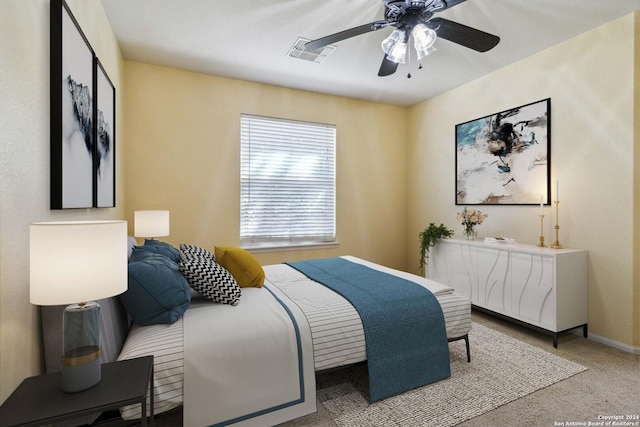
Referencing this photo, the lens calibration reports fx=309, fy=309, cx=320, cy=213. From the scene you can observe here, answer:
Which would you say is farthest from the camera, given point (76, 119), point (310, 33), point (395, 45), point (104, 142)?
point (310, 33)

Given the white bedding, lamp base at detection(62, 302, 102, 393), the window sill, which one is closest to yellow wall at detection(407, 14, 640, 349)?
the window sill

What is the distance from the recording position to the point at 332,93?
4.25 m

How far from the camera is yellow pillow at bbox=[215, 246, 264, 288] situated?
2408 millimetres

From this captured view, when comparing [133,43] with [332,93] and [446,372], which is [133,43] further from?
[446,372]

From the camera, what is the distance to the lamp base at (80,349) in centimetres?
107

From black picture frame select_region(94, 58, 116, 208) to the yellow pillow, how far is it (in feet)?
3.07

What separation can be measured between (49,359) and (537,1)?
3.69 m

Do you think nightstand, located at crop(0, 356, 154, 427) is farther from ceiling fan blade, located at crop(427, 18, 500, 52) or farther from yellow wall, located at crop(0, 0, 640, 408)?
ceiling fan blade, located at crop(427, 18, 500, 52)

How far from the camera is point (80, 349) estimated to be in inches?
43.5

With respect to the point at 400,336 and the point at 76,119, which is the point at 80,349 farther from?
the point at 400,336

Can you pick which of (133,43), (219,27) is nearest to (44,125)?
(219,27)

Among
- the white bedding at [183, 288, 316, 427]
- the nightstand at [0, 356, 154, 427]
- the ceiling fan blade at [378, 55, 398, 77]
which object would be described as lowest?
the white bedding at [183, 288, 316, 427]

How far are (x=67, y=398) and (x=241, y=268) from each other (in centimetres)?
141

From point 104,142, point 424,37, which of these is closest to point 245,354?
point 104,142
